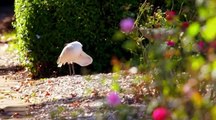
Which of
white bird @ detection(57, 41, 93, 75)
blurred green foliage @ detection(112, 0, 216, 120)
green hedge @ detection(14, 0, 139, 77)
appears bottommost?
blurred green foliage @ detection(112, 0, 216, 120)

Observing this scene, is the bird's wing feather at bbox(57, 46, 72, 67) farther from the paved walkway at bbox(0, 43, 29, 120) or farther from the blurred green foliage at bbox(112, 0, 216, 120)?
the blurred green foliage at bbox(112, 0, 216, 120)

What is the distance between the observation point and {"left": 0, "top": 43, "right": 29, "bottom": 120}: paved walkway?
327 inches

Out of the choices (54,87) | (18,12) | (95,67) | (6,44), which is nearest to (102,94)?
(54,87)

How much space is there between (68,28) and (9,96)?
6.63ft

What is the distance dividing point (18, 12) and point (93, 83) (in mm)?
3143

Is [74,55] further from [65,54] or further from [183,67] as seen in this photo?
[183,67]

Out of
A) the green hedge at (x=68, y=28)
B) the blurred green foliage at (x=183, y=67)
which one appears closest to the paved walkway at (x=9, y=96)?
the green hedge at (x=68, y=28)

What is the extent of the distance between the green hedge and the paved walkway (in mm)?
691

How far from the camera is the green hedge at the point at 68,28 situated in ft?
36.4

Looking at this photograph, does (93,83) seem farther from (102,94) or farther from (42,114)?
(42,114)

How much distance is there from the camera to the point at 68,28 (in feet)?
36.5

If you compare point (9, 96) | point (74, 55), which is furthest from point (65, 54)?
point (9, 96)

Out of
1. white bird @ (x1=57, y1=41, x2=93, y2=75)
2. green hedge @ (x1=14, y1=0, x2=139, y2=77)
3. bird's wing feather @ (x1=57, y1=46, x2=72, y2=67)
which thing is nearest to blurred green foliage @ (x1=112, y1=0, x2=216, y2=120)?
white bird @ (x1=57, y1=41, x2=93, y2=75)

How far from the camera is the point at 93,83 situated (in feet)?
30.1
